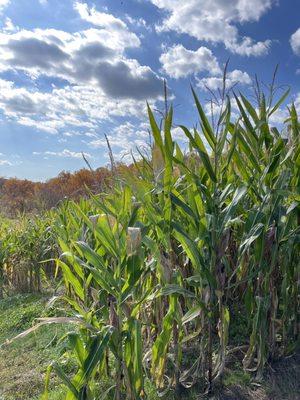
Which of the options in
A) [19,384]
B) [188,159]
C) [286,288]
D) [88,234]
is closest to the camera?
[286,288]

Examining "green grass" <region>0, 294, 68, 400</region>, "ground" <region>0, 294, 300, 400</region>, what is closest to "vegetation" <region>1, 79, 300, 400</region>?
"ground" <region>0, 294, 300, 400</region>

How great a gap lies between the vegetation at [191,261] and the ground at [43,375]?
0.05 metres

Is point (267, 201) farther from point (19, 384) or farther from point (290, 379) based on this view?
point (19, 384)

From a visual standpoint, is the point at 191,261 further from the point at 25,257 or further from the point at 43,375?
the point at 25,257

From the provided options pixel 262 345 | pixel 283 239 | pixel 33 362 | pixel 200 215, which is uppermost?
pixel 200 215

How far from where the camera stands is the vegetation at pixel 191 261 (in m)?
2.03

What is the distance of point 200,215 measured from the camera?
219cm

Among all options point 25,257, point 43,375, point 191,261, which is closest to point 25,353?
point 43,375

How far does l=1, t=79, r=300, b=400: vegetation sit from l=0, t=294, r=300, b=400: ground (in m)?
0.05

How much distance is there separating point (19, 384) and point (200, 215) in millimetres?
1921

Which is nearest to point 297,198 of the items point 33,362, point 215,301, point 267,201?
point 267,201

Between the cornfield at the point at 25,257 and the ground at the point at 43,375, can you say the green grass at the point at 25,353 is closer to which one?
the ground at the point at 43,375

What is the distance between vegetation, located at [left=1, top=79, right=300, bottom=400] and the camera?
203cm

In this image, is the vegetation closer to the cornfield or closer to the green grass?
the green grass
